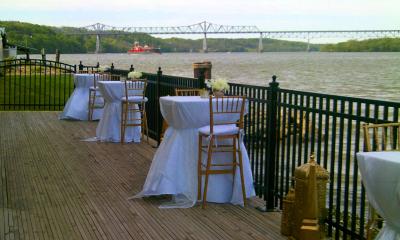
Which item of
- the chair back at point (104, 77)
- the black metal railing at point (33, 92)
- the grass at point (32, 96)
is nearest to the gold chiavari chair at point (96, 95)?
the chair back at point (104, 77)

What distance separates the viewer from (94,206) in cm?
616

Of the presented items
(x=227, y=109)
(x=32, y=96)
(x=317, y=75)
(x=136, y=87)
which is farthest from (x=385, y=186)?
(x=317, y=75)

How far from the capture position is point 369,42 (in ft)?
468

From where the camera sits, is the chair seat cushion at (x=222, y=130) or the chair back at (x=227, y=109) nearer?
the chair seat cushion at (x=222, y=130)

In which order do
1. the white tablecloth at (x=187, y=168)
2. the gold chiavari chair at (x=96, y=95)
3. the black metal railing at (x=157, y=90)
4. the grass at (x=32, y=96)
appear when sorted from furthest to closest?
1. the grass at (x=32, y=96)
2. the gold chiavari chair at (x=96, y=95)
3. the black metal railing at (x=157, y=90)
4. the white tablecloth at (x=187, y=168)

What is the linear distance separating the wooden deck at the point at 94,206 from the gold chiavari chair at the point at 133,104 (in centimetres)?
103

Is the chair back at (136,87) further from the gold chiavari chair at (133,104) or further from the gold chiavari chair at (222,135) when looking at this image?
the gold chiavari chair at (222,135)

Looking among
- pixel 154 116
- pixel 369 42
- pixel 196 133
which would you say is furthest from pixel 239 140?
pixel 369 42

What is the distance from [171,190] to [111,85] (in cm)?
471

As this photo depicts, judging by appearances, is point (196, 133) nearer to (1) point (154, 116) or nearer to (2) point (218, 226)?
(2) point (218, 226)

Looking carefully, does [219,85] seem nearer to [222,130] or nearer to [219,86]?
[219,86]

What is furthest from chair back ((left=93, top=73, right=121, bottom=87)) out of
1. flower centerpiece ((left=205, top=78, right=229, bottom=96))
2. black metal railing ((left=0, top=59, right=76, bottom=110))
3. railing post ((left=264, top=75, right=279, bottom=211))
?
railing post ((left=264, top=75, right=279, bottom=211))

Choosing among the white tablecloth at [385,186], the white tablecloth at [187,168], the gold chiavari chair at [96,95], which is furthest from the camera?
the gold chiavari chair at [96,95]

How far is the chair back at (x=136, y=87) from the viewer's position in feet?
35.3
